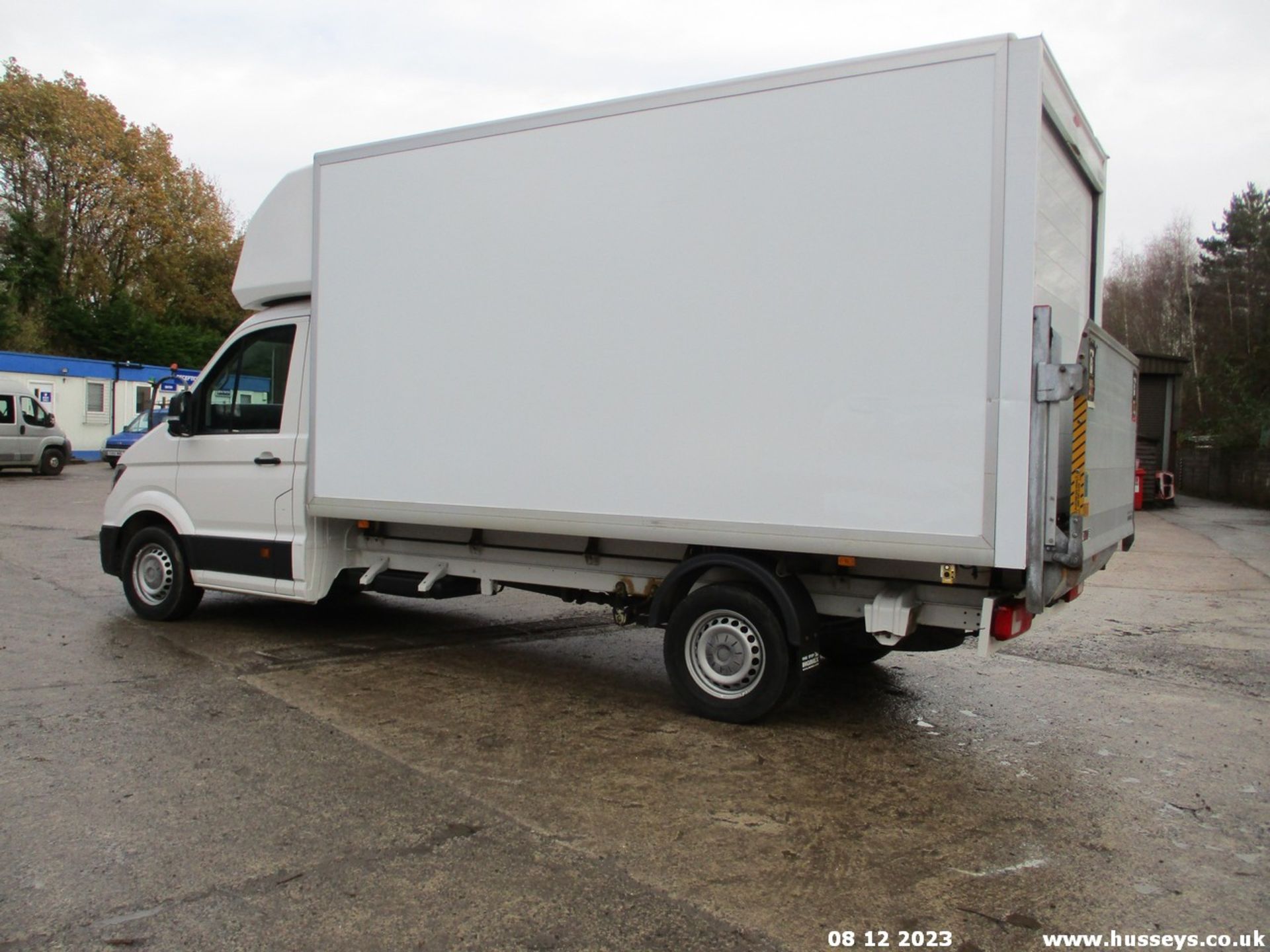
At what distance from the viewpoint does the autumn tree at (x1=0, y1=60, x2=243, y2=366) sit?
3975cm

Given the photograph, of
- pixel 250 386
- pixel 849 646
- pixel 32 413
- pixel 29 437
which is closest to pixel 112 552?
pixel 250 386

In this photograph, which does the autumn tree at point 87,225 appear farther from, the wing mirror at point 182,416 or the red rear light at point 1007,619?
the red rear light at point 1007,619

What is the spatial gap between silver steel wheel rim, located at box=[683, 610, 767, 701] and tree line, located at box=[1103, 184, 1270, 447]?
57.4 feet

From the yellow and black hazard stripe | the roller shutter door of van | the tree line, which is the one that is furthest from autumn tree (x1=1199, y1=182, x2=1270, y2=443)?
the yellow and black hazard stripe

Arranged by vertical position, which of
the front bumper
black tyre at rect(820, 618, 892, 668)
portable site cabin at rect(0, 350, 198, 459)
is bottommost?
black tyre at rect(820, 618, 892, 668)

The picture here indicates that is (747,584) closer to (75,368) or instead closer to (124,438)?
(124,438)

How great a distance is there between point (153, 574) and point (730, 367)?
5219mm

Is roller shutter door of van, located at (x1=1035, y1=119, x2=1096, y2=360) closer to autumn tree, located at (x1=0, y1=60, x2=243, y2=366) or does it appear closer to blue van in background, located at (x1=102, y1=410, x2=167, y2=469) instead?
blue van in background, located at (x1=102, y1=410, x2=167, y2=469)

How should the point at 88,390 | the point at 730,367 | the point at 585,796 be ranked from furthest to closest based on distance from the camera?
1. the point at 88,390
2. the point at 730,367
3. the point at 585,796

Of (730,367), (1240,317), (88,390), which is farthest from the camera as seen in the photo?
(1240,317)

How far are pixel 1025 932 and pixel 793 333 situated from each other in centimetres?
279

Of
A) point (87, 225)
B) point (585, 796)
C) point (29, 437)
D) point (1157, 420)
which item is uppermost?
point (87, 225)

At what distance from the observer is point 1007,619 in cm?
475

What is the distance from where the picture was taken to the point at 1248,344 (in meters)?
33.5
